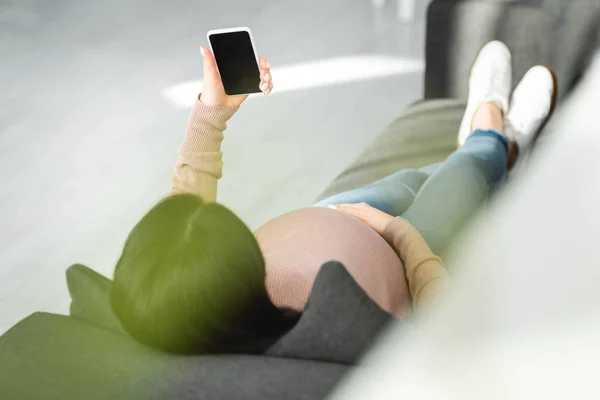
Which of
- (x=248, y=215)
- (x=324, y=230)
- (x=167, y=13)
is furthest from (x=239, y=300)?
(x=167, y=13)

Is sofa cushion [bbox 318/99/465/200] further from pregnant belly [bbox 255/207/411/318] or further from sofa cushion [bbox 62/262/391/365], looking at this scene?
sofa cushion [bbox 62/262/391/365]

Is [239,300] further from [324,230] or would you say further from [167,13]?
[167,13]

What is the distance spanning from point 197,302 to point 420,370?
1.12 ft

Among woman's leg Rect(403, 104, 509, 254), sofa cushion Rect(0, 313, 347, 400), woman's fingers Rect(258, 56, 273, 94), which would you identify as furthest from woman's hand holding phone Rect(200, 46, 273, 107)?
sofa cushion Rect(0, 313, 347, 400)

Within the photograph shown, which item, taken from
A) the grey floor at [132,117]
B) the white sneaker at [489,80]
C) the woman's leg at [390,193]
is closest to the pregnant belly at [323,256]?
the woman's leg at [390,193]

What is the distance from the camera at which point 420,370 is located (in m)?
0.37

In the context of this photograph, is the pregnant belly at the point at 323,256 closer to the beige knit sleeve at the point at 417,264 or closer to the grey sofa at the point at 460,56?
the beige knit sleeve at the point at 417,264

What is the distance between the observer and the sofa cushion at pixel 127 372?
0.58 m

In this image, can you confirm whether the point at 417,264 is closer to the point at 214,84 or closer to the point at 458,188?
the point at 458,188

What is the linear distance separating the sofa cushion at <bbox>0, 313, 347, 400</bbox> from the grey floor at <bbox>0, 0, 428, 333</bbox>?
3.09 ft

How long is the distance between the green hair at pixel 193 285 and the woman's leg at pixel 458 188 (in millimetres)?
455

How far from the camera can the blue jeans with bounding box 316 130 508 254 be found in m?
1.15

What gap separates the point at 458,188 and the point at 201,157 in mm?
453

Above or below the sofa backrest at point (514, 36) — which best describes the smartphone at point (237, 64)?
above
